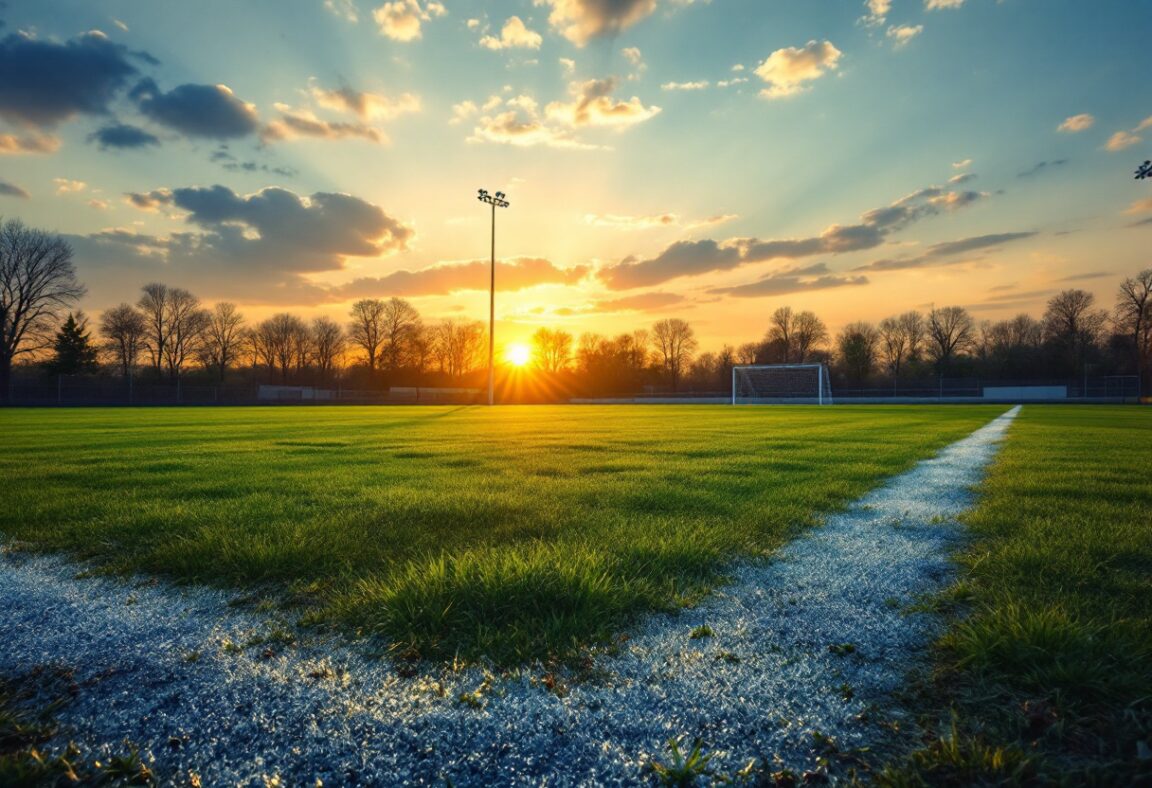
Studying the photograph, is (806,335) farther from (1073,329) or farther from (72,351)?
(72,351)

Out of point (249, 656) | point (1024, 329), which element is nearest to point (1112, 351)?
point (1024, 329)

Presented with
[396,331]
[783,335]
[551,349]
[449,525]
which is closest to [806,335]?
[783,335]

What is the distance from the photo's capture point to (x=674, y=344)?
76.4 metres

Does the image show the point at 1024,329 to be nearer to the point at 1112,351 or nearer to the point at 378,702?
the point at 1112,351

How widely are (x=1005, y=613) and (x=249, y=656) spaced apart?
3159mm

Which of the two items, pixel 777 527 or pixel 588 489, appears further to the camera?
pixel 588 489

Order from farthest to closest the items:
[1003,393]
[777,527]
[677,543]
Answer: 1. [1003,393]
2. [777,527]
3. [677,543]

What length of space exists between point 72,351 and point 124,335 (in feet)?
17.9

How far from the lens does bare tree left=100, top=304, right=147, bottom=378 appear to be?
183 feet

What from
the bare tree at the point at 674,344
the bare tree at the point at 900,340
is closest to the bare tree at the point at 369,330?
the bare tree at the point at 674,344

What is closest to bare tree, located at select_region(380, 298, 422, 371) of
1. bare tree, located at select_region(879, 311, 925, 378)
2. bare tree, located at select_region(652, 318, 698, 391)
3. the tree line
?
the tree line

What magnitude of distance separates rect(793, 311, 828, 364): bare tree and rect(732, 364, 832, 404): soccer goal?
48.2 feet

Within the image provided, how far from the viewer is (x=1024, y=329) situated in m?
64.4

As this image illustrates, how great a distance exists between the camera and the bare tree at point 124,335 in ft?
183
